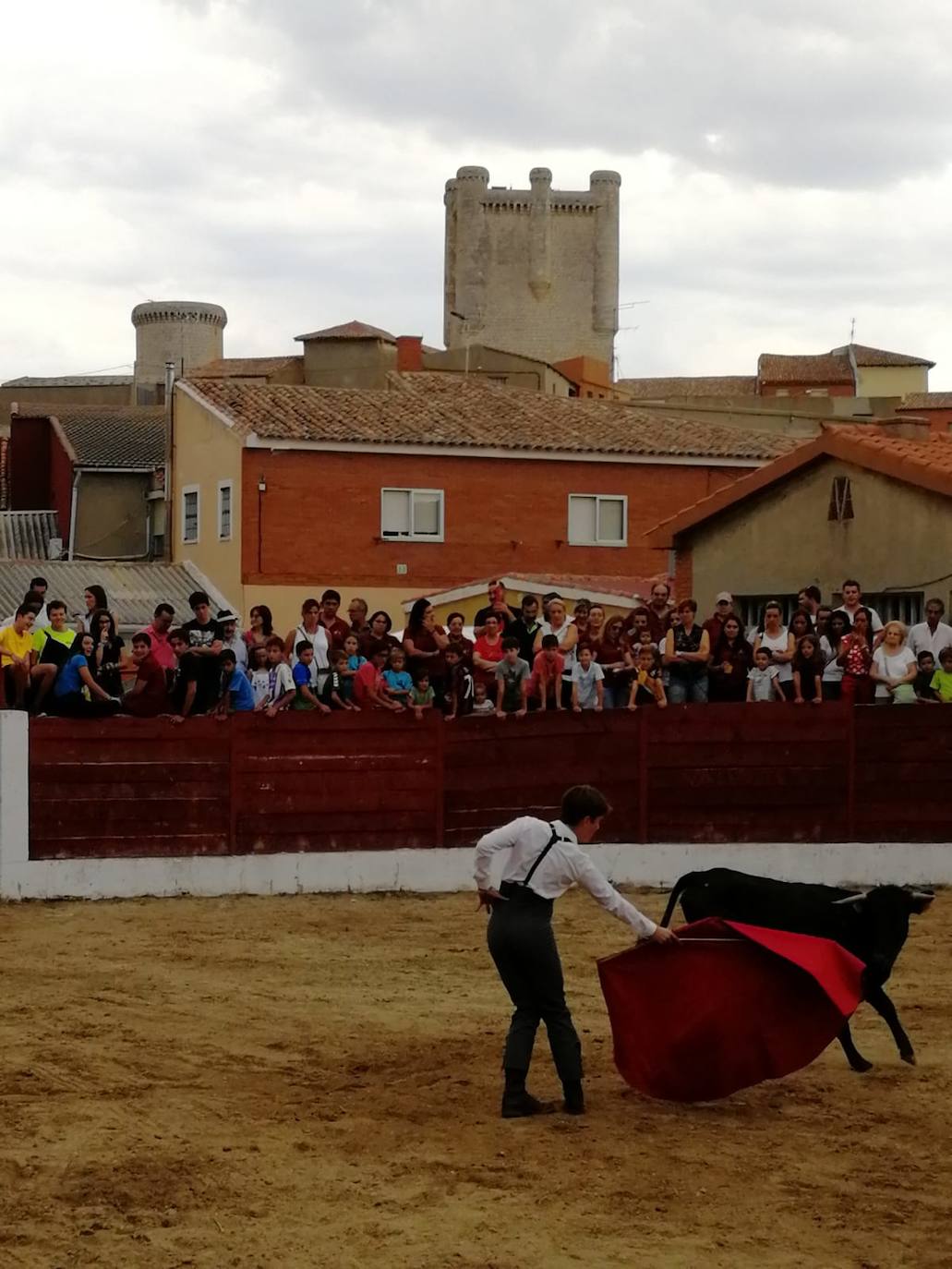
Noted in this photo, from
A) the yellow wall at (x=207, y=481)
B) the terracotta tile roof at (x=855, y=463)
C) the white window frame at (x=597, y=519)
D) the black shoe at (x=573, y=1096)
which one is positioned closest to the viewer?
the black shoe at (x=573, y=1096)

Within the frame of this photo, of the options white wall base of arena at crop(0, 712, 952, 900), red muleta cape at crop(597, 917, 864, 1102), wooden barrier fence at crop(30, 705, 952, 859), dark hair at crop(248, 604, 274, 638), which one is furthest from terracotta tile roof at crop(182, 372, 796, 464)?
red muleta cape at crop(597, 917, 864, 1102)

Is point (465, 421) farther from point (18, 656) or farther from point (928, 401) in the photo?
point (928, 401)

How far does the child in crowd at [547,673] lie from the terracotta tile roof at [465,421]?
860 inches

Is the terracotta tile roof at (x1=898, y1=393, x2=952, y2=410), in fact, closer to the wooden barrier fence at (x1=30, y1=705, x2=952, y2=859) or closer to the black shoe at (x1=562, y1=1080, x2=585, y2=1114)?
the wooden barrier fence at (x1=30, y1=705, x2=952, y2=859)

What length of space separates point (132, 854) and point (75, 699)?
1268mm

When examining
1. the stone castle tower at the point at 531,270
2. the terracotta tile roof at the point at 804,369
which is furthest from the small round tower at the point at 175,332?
the terracotta tile roof at the point at 804,369

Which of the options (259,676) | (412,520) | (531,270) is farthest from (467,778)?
(531,270)

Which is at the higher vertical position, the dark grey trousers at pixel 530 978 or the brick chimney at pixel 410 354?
the brick chimney at pixel 410 354

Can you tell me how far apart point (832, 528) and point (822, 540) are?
0.20 meters

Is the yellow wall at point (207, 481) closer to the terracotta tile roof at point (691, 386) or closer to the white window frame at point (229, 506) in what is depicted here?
the white window frame at point (229, 506)

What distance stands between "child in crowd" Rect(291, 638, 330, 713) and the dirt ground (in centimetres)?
339

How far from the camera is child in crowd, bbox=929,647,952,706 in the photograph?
51.9 feet

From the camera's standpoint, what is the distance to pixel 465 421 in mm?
39531

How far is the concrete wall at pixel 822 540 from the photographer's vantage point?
1917cm
